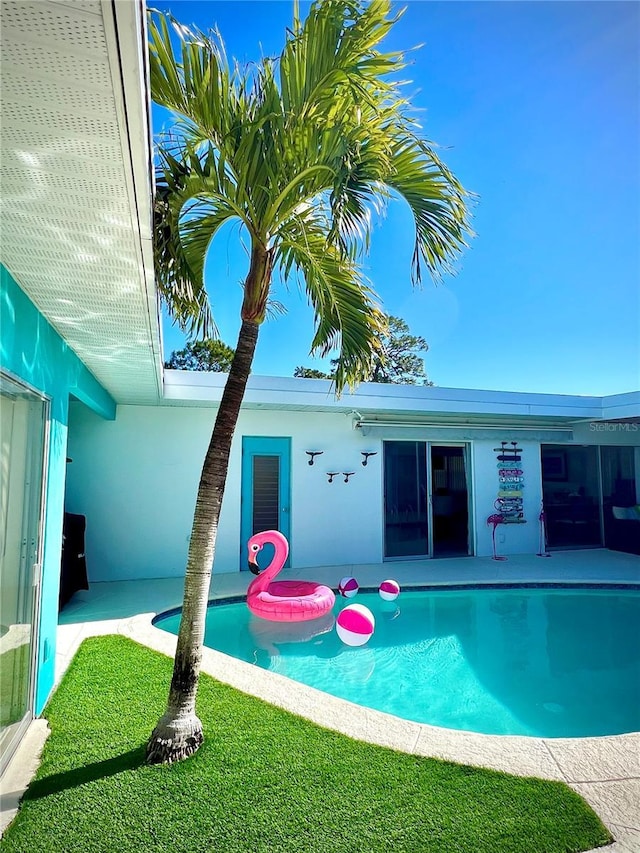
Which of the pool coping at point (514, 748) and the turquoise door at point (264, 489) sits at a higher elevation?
the turquoise door at point (264, 489)

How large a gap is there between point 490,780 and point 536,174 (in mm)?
11493

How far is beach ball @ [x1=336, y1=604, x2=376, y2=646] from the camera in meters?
7.00

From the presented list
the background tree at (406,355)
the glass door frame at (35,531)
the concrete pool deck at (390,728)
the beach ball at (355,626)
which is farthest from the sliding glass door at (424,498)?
the background tree at (406,355)

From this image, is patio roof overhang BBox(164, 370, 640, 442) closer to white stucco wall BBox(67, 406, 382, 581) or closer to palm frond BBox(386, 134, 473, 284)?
white stucco wall BBox(67, 406, 382, 581)

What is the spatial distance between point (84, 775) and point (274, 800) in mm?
1436

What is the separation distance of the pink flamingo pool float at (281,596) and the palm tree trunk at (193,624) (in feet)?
13.5

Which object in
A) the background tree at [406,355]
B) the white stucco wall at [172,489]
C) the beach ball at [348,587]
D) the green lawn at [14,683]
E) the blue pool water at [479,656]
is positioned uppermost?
the background tree at [406,355]

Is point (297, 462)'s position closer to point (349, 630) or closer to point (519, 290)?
point (349, 630)

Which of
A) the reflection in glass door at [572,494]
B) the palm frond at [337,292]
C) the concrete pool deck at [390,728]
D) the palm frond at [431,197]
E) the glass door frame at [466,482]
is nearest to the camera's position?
the concrete pool deck at [390,728]

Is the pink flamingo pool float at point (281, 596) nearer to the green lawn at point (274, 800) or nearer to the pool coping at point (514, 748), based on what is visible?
the pool coping at point (514, 748)

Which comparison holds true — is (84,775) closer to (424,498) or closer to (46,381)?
(46,381)

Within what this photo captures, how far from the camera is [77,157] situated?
93.7 inches

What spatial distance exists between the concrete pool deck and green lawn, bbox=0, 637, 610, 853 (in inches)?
7.5

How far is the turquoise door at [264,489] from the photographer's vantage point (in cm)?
1163
